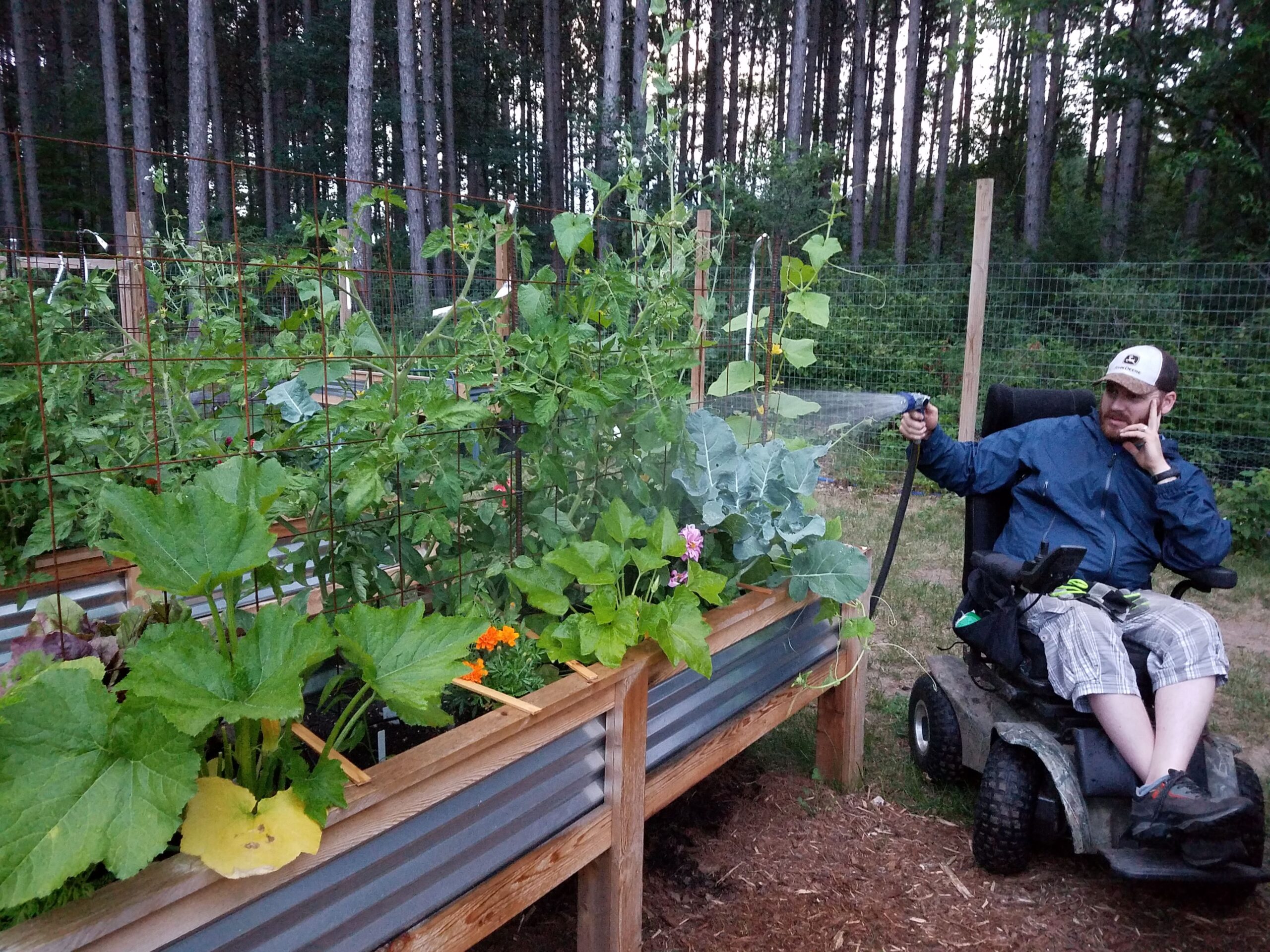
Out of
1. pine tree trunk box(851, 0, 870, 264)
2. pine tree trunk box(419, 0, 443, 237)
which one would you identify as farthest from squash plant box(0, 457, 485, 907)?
pine tree trunk box(851, 0, 870, 264)

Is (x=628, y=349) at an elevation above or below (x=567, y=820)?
above

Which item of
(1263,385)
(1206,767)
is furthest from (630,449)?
(1263,385)

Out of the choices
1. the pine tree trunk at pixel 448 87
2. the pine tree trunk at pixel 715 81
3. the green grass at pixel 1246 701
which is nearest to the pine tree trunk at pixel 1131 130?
the green grass at pixel 1246 701

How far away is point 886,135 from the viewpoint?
1051 inches

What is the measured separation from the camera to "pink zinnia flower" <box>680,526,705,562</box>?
1.93 metres

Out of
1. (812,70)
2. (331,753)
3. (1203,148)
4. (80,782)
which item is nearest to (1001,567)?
(331,753)

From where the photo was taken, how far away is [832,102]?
22.3m

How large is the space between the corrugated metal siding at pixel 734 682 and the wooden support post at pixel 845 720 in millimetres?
81

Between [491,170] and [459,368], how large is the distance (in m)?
19.9

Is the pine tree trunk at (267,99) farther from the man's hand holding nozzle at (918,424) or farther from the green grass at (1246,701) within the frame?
the green grass at (1246,701)

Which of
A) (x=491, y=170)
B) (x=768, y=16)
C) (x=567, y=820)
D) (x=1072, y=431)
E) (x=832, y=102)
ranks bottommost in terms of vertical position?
(x=567, y=820)

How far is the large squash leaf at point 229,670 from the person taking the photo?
0.96m

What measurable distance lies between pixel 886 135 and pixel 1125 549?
2746cm

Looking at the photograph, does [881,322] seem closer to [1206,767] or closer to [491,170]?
[1206,767]
